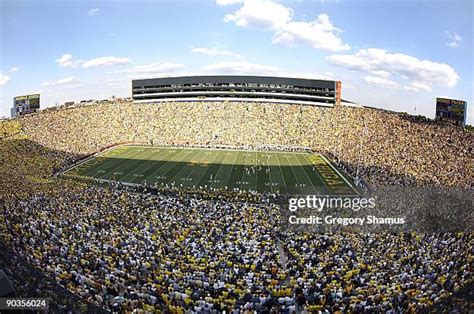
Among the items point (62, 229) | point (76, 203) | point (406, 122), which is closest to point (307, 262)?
point (62, 229)

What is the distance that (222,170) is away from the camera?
36.1 m

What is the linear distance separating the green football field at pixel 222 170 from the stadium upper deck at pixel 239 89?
70.6 ft

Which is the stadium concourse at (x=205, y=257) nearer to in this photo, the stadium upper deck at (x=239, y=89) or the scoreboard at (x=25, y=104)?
the scoreboard at (x=25, y=104)

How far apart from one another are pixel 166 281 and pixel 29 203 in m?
11.0

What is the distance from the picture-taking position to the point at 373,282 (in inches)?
471

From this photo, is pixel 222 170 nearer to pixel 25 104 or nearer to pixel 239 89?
pixel 239 89

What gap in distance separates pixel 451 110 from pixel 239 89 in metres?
35.8

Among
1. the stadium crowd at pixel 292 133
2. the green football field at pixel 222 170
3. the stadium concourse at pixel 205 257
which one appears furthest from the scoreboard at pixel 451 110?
the green football field at pixel 222 170

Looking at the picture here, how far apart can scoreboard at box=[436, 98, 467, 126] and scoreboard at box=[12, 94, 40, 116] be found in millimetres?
56053

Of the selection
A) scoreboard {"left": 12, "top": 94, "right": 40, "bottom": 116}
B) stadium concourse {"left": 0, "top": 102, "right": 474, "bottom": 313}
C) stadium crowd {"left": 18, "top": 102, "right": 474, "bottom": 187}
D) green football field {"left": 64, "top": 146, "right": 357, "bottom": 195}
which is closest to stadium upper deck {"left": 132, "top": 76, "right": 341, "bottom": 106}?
stadium crowd {"left": 18, "top": 102, "right": 474, "bottom": 187}

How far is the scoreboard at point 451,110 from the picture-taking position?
41.2 m

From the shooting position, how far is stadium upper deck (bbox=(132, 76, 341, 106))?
6462cm

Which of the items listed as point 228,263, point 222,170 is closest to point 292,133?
point 222,170

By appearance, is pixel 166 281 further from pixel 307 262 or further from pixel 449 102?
pixel 449 102
